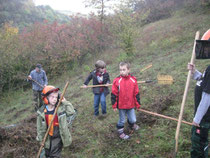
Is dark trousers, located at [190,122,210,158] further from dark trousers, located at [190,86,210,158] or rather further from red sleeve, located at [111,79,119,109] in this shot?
red sleeve, located at [111,79,119,109]

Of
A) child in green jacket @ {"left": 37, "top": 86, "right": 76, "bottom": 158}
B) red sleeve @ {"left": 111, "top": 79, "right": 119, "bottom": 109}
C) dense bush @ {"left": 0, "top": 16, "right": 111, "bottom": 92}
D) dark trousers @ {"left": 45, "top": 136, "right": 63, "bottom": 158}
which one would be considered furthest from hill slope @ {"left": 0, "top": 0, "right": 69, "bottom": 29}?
dark trousers @ {"left": 45, "top": 136, "right": 63, "bottom": 158}

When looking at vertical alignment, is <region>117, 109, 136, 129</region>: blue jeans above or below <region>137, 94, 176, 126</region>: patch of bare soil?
above

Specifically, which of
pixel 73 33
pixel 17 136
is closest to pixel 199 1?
pixel 73 33

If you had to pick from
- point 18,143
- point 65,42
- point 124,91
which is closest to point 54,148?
point 124,91

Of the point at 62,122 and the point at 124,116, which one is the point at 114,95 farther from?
the point at 62,122

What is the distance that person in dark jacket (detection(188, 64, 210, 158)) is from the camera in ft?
8.13

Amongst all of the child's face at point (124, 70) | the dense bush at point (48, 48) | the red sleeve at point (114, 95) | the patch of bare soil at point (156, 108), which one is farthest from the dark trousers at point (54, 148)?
the dense bush at point (48, 48)

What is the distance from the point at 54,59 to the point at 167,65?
1086 centimetres

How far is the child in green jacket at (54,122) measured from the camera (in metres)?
3.18

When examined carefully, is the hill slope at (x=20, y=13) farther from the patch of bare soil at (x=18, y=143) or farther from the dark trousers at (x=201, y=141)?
the dark trousers at (x=201, y=141)

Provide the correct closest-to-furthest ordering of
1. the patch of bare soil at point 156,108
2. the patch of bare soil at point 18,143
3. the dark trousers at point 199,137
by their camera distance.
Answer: the dark trousers at point 199,137 → the patch of bare soil at point 18,143 → the patch of bare soil at point 156,108

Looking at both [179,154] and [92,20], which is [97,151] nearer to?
[179,154]

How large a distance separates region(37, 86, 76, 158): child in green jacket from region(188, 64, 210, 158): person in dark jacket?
2.07 meters

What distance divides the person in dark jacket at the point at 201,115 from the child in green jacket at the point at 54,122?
2.07 meters
